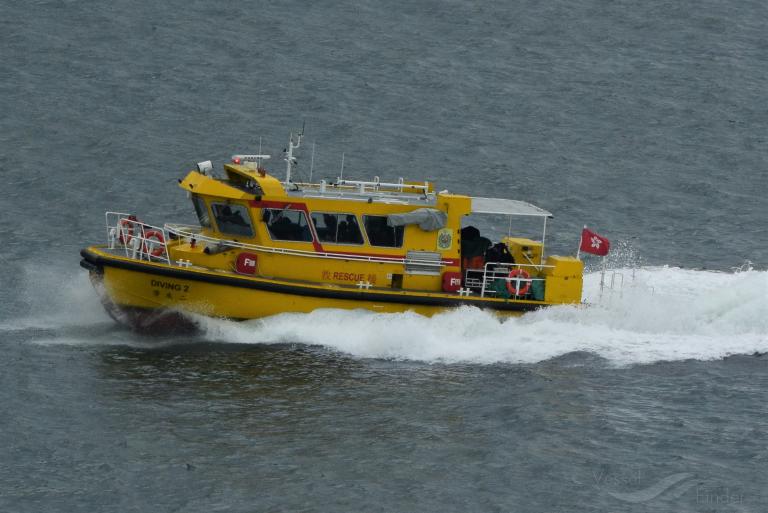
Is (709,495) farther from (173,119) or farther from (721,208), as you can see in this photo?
(173,119)

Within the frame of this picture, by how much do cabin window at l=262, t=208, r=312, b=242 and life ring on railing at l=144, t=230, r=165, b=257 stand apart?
212 centimetres

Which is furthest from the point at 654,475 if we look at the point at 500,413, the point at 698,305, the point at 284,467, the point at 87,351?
the point at 87,351

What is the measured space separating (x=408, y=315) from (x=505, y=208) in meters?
3.11

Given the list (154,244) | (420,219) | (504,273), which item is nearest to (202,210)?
(154,244)

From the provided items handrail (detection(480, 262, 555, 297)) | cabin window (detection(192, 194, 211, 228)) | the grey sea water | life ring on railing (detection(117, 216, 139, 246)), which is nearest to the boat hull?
the grey sea water

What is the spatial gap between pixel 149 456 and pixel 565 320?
31.3 ft

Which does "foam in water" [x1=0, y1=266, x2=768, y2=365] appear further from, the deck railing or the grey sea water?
the deck railing

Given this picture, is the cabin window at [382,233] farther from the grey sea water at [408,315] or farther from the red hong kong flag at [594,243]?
the red hong kong flag at [594,243]

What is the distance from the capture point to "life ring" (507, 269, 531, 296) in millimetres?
25406

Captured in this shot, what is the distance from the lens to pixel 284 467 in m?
19.5

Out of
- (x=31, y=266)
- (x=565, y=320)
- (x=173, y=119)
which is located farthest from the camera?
(x=173, y=119)

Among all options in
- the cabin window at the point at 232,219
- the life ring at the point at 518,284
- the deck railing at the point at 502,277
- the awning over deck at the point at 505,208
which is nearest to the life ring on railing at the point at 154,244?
the cabin window at the point at 232,219

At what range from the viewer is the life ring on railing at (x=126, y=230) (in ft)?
81.6

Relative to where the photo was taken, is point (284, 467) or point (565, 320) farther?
point (565, 320)
